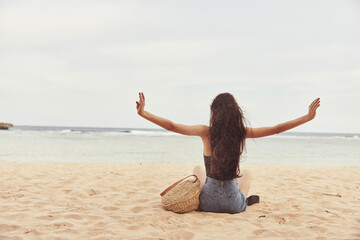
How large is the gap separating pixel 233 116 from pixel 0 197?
3748mm

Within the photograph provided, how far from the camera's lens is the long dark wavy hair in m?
3.59

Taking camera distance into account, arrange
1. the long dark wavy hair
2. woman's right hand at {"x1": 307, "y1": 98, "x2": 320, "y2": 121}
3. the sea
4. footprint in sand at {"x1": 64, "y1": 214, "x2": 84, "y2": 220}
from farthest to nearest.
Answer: the sea < footprint in sand at {"x1": 64, "y1": 214, "x2": 84, "y2": 220} < the long dark wavy hair < woman's right hand at {"x1": 307, "y1": 98, "x2": 320, "y2": 121}

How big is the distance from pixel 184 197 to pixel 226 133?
38.7 inches

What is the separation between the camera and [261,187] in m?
6.23

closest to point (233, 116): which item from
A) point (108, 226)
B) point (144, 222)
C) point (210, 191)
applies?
point (210, 191)

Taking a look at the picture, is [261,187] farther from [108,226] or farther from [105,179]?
[108,226]

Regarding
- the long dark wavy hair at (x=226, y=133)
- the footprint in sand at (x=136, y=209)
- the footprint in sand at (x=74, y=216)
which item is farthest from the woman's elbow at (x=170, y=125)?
the footprint in sand at (x=74, y=216)

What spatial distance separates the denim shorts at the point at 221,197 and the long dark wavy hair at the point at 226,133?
18 cm

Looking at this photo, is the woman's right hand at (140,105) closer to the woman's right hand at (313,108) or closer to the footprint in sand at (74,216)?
the footprint in sand at (74,216)

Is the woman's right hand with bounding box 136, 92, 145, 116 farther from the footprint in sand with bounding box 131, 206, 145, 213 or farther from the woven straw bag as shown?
the footprint in sand with bounding box 131, 206, 145, 213

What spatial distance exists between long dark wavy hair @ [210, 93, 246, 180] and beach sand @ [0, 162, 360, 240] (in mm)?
676

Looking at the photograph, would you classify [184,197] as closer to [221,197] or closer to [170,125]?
[221,197]

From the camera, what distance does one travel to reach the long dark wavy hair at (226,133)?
359cm

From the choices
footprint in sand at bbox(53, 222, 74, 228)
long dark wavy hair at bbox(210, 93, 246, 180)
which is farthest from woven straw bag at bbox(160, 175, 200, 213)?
footprint in sand at bbox(53, 222, 74, 228)
